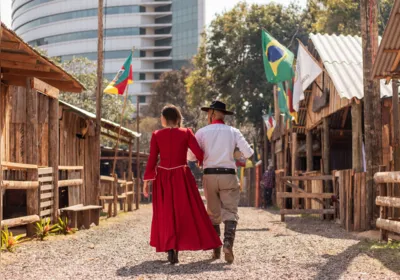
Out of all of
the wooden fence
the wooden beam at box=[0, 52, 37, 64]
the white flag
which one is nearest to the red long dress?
the wooden fence

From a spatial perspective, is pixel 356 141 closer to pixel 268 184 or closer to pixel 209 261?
pixel 209 261

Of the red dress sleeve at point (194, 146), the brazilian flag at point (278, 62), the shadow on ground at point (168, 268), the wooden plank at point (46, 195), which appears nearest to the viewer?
the shadow on ground at point (168, 268)

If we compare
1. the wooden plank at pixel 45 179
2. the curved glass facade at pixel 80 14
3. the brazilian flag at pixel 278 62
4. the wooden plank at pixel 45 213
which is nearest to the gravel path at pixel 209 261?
the wooden plank at pixel 45 213

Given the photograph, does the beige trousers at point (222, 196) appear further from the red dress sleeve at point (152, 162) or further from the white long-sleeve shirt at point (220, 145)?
the red dress sleeve at point (152, 162)

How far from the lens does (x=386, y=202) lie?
35.5 feet

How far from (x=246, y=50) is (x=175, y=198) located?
31.8m

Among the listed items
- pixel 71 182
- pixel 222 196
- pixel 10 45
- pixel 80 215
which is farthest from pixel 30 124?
pixel 222 196

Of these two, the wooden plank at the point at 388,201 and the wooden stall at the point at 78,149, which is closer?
the wooden plank at the point at 388,201

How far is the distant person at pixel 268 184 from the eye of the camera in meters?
28.1

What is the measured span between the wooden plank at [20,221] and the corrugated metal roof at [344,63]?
704 centimetres

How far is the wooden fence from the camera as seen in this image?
1032cm

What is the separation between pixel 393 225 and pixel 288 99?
10970 millimetres

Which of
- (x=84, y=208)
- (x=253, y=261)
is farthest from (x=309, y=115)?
(x=253, y=261)

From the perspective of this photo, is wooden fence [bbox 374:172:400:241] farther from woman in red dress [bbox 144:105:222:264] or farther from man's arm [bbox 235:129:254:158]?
Result: woman in red dress [bbox 144:105:222:264]
